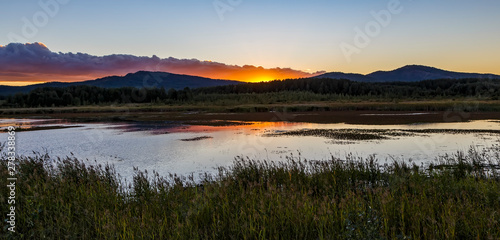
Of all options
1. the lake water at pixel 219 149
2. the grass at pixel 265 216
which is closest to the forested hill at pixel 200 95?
the lake water at pixel 219 149

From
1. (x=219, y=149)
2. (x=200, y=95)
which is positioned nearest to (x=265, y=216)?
(x=219, y=149)

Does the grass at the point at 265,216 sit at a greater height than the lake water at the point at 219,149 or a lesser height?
greater

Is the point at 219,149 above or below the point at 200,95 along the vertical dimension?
below

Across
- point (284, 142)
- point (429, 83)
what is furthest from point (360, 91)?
point (284, 142)

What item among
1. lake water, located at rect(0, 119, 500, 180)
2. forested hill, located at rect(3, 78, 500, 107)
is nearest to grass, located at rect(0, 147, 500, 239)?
lake water, located at rect(0, 119, 500, 180)

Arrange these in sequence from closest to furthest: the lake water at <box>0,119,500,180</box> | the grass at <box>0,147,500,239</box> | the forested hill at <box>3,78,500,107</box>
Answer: the grass at <box>0,147,500,239</box>, the lake water at <box>0,119,500,180</box>, the forested hill at <box>3,78,500,107</box>

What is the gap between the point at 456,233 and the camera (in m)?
5.88

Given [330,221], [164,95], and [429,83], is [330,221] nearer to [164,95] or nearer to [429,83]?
[164,95]

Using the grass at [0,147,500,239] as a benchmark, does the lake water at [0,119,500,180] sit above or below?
below

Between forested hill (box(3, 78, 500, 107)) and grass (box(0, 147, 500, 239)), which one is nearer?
grass (box(0, 147, 500, 239))

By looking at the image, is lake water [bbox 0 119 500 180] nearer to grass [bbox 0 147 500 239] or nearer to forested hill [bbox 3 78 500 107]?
grass [bbox 0 147 500 239]

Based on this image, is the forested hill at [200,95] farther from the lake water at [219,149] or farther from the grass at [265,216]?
the grass at [265,216]

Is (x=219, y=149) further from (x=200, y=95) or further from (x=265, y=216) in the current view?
→ (x=200, y=95)

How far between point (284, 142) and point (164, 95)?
340 ft
